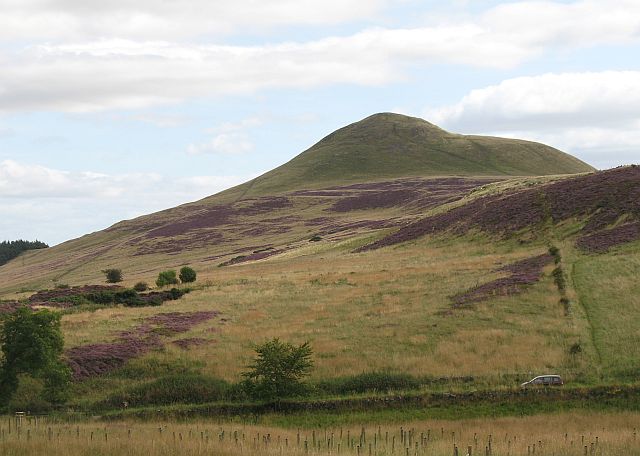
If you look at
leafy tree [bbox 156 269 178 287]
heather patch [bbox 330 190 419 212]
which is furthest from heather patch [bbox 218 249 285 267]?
heather patch [bbox 330 190 419 212]

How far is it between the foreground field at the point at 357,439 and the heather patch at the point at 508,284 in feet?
62.4

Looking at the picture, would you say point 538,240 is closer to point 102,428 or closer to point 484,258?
point 484,258

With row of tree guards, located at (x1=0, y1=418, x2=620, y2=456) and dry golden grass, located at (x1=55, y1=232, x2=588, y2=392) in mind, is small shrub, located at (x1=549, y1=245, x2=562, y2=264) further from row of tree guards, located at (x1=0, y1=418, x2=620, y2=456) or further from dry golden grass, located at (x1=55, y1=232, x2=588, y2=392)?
row of tree guards, located at (x1=0, y1=418, x2=620, y2=456)

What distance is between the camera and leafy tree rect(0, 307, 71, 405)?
32.1 metres

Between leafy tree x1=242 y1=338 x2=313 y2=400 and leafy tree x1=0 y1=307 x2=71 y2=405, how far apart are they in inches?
330

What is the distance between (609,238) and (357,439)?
4341 cm

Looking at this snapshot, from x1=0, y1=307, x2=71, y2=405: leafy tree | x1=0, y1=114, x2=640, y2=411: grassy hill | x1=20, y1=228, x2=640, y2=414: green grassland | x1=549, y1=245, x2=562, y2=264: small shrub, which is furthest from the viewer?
x1=549, y1=245, x2=562, y2=264: small shrub

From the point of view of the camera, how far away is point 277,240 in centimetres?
12825

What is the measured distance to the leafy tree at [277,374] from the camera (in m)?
31.6

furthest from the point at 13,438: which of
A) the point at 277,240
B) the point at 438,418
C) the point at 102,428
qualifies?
the point at 277,240

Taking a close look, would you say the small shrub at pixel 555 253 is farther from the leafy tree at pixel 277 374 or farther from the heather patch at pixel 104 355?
the heather patch at pixel 104 355

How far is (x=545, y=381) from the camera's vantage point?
3075cm

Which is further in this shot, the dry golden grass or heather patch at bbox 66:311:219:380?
heather patch at bbox 66:311:219:380

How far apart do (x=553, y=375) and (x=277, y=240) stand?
98619 mm
